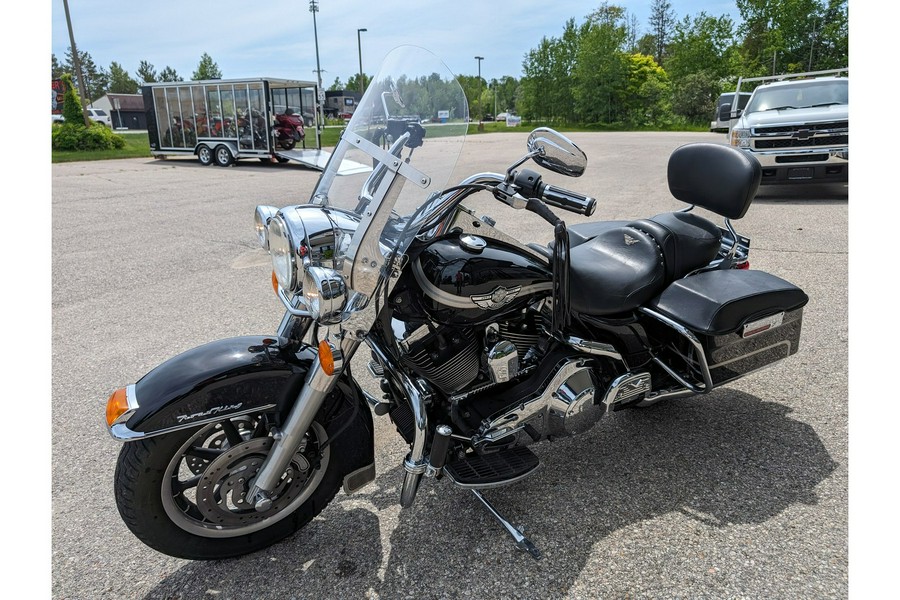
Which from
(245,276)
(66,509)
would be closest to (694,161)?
(66,509)

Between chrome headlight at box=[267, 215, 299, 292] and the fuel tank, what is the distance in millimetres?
425

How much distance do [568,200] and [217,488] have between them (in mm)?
1614

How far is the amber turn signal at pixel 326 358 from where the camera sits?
2.04 meters

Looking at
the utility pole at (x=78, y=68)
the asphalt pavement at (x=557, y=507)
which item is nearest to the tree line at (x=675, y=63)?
the utility pole at (x=78, y=68)

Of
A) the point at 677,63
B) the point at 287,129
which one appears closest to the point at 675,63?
the point at 677,63

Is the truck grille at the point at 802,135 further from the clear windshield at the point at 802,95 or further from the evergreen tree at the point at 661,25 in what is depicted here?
the evergreen tree at the point at 661,25

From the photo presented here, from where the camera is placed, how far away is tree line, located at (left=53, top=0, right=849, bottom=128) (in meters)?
42.7

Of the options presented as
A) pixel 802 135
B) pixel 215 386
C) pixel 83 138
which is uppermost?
pixel 83 138

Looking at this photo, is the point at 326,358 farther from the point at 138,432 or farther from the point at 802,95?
the point at 802,95

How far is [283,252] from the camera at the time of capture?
1965 millimetres

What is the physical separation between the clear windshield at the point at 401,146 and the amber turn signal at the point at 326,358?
0.25 m

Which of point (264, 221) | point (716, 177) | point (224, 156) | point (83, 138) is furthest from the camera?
point (83, 138)

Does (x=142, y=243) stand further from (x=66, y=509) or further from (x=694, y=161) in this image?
(x=694, y=161)

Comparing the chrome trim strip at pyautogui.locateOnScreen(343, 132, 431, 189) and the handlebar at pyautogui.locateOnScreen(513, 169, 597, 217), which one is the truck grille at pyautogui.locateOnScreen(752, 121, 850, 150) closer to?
the handlebar at pyautogui.locateOnScreen(513, 169, 597, 217)
